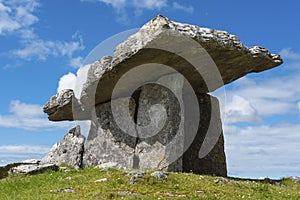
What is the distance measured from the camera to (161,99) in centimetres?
1842

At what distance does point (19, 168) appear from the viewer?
1831 centimetres

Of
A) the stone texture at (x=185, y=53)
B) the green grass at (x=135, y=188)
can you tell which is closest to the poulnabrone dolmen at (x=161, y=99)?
the stone texture at (x=185, y=53)

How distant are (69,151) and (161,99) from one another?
23.4 feet

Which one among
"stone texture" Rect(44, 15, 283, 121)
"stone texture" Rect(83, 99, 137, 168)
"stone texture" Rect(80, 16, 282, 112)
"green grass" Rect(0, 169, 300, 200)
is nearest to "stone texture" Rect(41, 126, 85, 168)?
"stone texture" Rect(83, 99, 137, 168)

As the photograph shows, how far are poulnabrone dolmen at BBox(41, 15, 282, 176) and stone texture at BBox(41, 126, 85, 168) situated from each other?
0.22ft

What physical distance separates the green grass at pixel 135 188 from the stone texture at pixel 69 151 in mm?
6369

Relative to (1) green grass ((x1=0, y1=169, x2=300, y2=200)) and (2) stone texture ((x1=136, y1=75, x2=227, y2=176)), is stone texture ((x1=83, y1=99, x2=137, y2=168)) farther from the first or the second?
(1) green grass ((x1=0, y1=169, x2=300, y2=200))

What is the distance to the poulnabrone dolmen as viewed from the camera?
15.6 metres

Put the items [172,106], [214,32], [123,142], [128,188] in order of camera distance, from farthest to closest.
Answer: [123,142]
[172,106]
[214,32]
[128,188]

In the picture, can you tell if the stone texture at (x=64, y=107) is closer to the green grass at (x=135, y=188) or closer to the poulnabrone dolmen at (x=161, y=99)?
the poulnabrone dolmen at (x=161, y=99)

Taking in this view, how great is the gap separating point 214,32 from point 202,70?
295cm

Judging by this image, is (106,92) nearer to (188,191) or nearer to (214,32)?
(214,32)

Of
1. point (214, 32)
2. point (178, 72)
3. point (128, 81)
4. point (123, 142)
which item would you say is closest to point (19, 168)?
point (123, 142)

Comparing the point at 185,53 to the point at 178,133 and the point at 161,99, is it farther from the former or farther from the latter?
the point at 178,133
